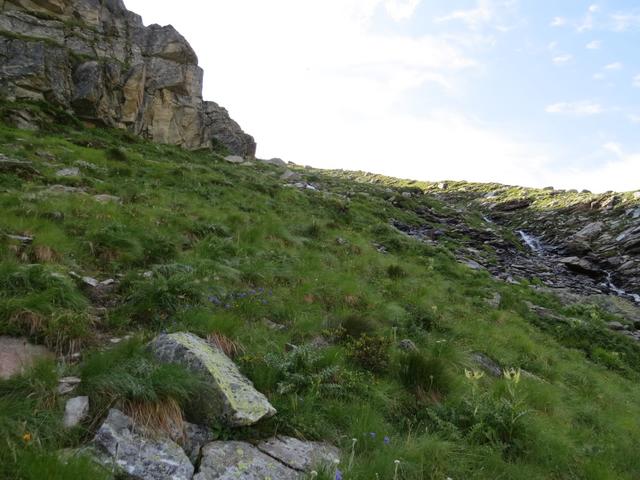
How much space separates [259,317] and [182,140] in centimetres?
2986

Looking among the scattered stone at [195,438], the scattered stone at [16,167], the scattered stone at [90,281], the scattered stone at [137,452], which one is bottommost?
the scattered stone at [195,438]

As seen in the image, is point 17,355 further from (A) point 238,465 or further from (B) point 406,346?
(B) point 406,346

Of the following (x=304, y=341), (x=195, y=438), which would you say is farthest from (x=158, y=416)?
(x=304, y=341)

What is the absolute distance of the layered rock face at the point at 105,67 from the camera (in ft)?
76.9

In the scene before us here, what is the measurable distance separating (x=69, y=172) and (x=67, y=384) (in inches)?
473

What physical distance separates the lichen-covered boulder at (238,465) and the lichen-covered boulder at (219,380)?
0.27 m

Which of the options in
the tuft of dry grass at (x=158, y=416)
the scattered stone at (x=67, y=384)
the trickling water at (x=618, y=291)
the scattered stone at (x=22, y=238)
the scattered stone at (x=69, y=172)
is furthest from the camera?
the trickling water at (x=618, y=291)

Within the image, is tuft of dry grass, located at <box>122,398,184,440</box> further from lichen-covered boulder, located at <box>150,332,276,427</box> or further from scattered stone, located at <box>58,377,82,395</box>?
scattered stone, located at <box>58,377,82,395</box>

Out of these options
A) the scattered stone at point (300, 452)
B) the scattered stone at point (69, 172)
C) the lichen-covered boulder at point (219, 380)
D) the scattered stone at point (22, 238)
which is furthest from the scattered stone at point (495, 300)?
the scattered stone at point (69, 172)

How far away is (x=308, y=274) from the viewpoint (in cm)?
1015

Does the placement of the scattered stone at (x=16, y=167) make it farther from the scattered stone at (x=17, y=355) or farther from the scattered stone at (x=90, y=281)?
the scattered stone at (x=17, y=355)

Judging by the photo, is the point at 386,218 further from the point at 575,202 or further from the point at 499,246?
the point at 575,202

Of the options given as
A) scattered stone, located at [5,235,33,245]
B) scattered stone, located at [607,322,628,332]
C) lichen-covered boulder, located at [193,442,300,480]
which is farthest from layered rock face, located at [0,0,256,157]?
scattered stone, located at [607,322,628,332]

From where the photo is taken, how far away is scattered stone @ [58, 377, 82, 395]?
384 centimetres
